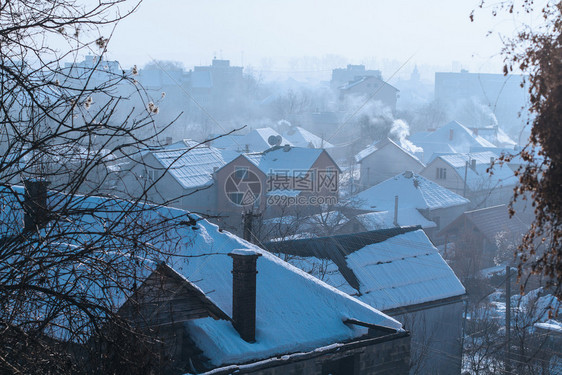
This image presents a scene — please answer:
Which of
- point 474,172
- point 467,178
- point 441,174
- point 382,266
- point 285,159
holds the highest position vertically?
point 474,172

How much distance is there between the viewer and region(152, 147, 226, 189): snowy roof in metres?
35.6

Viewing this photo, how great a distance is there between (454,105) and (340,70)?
2480 cm

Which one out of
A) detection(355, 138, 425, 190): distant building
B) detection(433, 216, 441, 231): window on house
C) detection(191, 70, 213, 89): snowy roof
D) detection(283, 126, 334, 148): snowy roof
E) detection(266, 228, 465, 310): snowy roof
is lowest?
detection(266, 228, 465, 310): snowy roof

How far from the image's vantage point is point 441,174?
47250 millimetres

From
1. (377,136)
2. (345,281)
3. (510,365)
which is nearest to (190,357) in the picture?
(345,281)

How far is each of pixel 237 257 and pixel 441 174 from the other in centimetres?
3891

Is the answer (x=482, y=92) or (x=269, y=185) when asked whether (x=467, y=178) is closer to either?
(x=269, y=185)

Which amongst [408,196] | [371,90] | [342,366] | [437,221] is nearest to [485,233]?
[437,221]

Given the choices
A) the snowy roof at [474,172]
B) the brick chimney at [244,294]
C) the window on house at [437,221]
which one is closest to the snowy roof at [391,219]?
the window on house at [437,221]

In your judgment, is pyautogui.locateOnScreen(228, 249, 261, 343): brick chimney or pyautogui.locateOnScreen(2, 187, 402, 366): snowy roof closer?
pyautogui.locateOnScreen(2, 187, 402, 366): snowy roof

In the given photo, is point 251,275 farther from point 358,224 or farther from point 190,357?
point 358,224

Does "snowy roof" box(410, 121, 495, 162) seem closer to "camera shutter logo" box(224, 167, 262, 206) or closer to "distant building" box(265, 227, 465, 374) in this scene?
"camera shutter logo" box(224, 167, 262, 206)

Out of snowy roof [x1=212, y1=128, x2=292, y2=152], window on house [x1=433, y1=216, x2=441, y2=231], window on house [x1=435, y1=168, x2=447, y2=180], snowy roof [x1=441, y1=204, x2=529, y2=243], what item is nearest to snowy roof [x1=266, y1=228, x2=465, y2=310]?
snowy roof [x1=441, y1=204, x2=529, y2=243]

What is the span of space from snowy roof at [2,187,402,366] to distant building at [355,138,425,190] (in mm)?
39684
